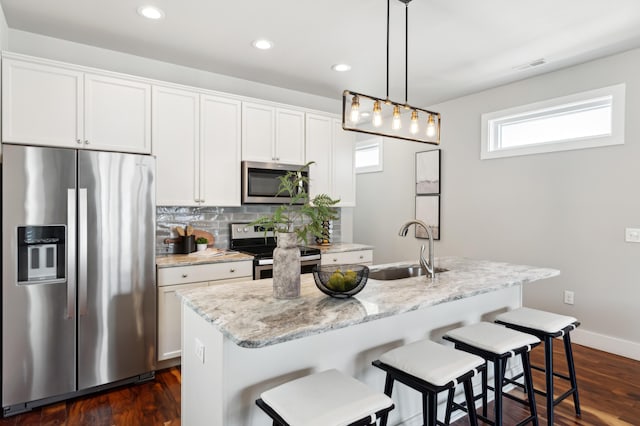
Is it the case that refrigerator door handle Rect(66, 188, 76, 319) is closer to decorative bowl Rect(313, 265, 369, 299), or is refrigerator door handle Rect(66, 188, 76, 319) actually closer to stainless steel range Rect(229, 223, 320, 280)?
stainless steel range Rect(229, 223, 320, 280)

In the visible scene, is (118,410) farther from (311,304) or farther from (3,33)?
(3,33)

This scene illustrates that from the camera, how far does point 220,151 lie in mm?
3604

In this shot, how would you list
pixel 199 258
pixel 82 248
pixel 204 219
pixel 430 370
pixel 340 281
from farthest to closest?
pixel 204 219
pixel 199 258
pixel 82 248
pixel 340 281
pixel 430 370

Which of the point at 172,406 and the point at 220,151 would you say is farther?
the point at 220,151

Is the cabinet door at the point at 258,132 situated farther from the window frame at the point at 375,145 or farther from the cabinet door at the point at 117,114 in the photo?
the window frame at the point at 375,145

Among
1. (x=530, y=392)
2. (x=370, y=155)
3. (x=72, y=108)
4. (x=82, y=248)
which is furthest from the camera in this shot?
(x=370, y=155)

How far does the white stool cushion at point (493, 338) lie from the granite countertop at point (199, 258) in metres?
1.94

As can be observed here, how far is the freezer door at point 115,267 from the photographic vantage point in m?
2.60

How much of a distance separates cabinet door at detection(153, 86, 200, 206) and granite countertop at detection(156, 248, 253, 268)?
0.47m

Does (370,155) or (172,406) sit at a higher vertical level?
(370,155)

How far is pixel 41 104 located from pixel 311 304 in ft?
8.40

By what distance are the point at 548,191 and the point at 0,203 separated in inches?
180

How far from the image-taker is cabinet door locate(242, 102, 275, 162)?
3.75 m

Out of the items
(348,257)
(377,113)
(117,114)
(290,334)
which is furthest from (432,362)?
(117,114)
